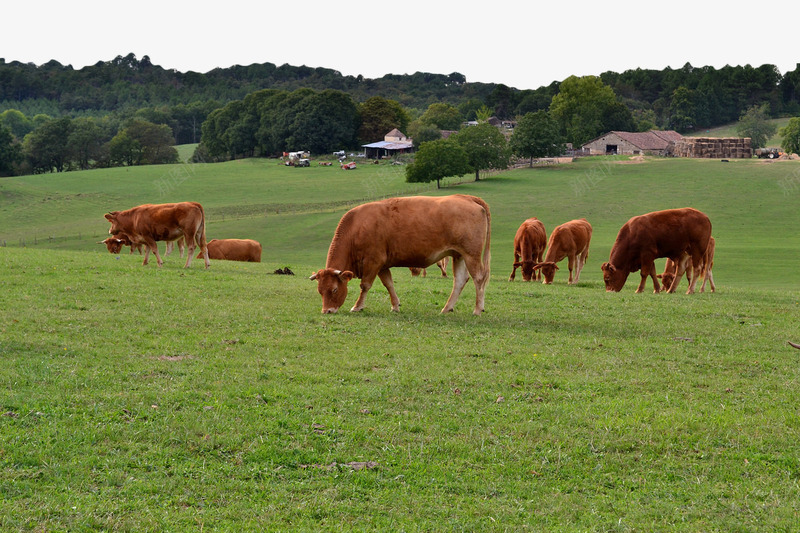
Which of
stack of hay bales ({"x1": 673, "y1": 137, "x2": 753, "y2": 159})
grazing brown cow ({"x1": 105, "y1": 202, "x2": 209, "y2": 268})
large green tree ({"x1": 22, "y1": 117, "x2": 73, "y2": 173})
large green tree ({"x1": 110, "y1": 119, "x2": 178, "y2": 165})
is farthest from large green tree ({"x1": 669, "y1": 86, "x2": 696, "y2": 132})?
grazing brown cow ({"x1": 105, "y1": 202, "x2": 209, "y2": 268})

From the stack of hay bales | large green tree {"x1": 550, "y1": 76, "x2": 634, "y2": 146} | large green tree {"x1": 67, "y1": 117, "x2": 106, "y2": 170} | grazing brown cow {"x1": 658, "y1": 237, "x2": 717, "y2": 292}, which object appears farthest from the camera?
large green tree {"x1": 550, "y1": 76, "x2": 634, "y2": 146}

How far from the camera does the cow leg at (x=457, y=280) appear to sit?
635 inches

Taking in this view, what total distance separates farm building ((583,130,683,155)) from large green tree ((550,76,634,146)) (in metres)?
9.29

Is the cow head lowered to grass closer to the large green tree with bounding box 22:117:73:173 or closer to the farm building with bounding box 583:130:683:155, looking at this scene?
the farm building with bounding box 583:130:683:155

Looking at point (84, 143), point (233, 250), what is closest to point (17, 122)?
point (84, 143)

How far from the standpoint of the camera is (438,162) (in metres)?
81.2

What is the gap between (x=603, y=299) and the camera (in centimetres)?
1892

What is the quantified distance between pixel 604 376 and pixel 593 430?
95.3 inches

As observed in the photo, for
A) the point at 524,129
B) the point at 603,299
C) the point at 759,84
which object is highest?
the point at 759,84

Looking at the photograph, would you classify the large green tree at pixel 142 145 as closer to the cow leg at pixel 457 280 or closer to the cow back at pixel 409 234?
the cow back at pixel 409 234

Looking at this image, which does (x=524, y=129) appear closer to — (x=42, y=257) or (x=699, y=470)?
(x=42, y=257)

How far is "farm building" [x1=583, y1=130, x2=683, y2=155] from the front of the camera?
115 meters

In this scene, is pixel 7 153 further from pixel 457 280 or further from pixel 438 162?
pixel 457 280

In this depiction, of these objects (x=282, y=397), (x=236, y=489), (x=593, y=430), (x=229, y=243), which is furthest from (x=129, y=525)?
(x=229, y=243)
